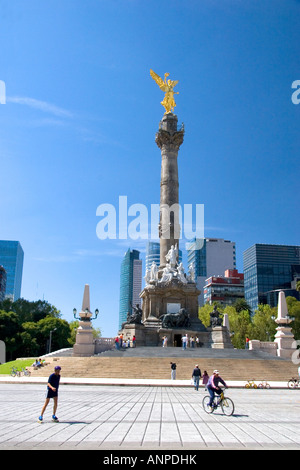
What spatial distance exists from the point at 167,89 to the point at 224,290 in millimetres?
106921

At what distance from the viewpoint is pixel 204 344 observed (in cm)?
4162

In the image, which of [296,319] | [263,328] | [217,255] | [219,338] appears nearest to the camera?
[219,338]

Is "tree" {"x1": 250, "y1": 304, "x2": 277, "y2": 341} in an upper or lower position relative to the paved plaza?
upper

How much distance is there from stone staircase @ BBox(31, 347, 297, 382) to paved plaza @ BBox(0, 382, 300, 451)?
1368cm

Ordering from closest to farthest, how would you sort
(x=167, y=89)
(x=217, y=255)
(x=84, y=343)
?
1. (x=84, y=343)
2. (x=167, y=89)
3. (x=217, y=255)

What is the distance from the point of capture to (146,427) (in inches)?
369

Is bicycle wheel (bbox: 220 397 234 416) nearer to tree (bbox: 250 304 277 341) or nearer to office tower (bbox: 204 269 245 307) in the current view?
tree (bbox: 250 304 277 341)

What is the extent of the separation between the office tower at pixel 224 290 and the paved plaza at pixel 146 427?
443 ft

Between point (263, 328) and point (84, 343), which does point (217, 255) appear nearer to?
point (263, 328)

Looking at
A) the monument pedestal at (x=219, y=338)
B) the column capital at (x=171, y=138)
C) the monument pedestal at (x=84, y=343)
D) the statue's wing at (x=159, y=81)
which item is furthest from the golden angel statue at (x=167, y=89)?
the monument pedestal at (x=84, y=343)

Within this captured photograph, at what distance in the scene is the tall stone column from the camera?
157ft

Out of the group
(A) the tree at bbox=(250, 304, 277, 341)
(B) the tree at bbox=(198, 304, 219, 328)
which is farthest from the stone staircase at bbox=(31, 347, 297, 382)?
(B) the tree at bbox=(198, 304, 219, 328)

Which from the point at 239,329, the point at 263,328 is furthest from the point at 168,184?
the point at 239,329
